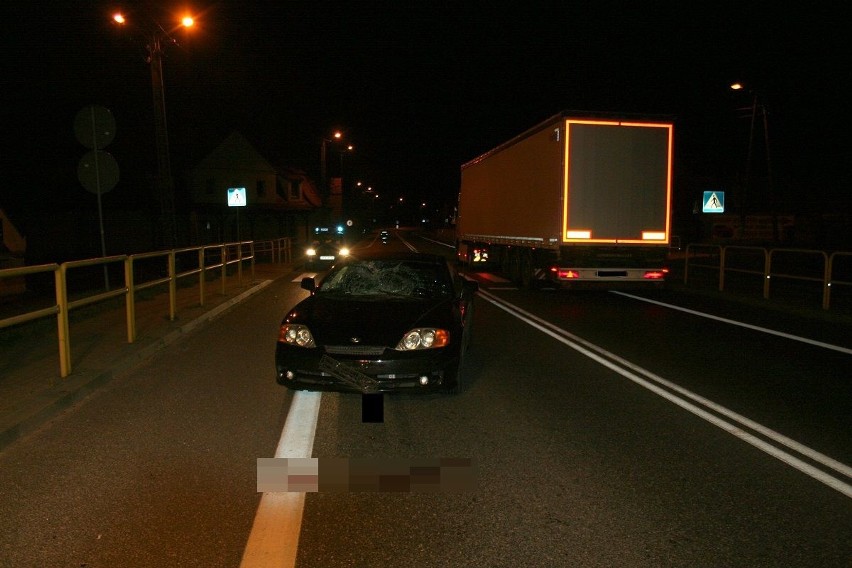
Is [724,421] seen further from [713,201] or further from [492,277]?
[713,201]

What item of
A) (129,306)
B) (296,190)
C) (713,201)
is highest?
(296,190)

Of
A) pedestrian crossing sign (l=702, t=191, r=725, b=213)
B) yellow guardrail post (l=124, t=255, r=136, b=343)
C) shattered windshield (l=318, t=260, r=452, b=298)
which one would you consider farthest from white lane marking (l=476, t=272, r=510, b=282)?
yellow guardrail post (l=124, t=255, r=136, b=343)

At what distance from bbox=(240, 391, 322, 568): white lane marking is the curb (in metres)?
2.07

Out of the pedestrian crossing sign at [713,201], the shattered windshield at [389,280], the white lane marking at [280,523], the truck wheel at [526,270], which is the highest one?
the pedestrian crossing sign at [713,201]

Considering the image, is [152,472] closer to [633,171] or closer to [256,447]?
[256,447]

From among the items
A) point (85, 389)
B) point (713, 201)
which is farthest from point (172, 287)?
point (713, 201)

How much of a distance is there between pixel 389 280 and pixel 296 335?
185 centimetres

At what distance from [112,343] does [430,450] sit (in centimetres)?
590

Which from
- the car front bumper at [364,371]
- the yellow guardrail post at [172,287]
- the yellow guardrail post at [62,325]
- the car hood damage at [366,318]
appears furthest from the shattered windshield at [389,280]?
the yellow guardrail post at [172,287]

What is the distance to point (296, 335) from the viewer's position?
6629 mm

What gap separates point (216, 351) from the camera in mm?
9672

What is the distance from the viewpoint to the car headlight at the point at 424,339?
6398 mm

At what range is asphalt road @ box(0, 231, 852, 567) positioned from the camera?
3719mm

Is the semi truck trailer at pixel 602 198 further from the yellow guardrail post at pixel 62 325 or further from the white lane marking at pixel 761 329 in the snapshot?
the yellow guardrail post at pixel 62 325
